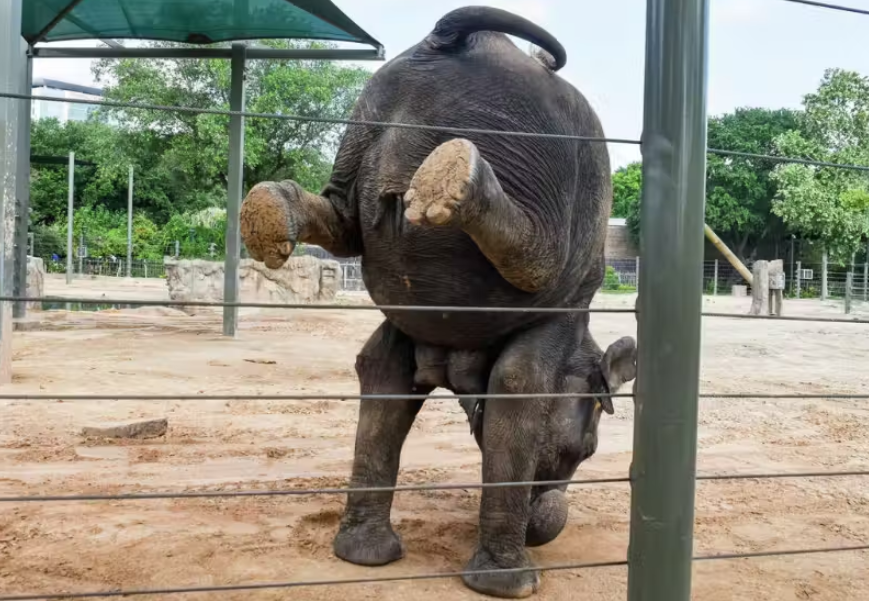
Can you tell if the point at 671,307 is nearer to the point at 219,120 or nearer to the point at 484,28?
the point at 484,28

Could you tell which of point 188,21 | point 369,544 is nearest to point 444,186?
point 369,544

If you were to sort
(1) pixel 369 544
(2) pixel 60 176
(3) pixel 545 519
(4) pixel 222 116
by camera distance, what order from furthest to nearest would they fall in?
(2) pixel 60 176 → (4) pixel 222 116 → (3) pixel 545 519 → (1) pixel 369 544

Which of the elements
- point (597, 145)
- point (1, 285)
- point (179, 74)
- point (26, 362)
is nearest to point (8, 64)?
point (1, 285)

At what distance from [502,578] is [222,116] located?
52.4ft

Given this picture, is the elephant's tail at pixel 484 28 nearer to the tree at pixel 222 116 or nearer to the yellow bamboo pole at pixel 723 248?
the yellow bamboo pole at pixel 723 248

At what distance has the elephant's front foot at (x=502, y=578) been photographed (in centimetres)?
240

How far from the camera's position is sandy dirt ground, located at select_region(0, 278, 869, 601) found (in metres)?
2.55

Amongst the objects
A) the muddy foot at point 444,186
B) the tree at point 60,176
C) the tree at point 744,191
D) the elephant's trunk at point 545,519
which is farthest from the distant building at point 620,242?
the muddy foot at point 444,186

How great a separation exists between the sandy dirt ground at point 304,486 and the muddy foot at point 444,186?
0.58 meters

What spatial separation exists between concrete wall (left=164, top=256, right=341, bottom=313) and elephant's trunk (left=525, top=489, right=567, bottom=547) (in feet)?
42.5

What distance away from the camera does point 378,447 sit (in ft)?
8.98

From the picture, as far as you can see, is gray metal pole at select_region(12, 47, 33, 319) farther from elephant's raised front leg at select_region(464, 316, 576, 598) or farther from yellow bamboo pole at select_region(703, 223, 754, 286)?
elephant's raised front leg at select_region(464, 316, 576, 598)

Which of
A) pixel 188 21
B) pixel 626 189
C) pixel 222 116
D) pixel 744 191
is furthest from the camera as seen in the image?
pixel 626 189

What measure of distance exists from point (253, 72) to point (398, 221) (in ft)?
53.3
